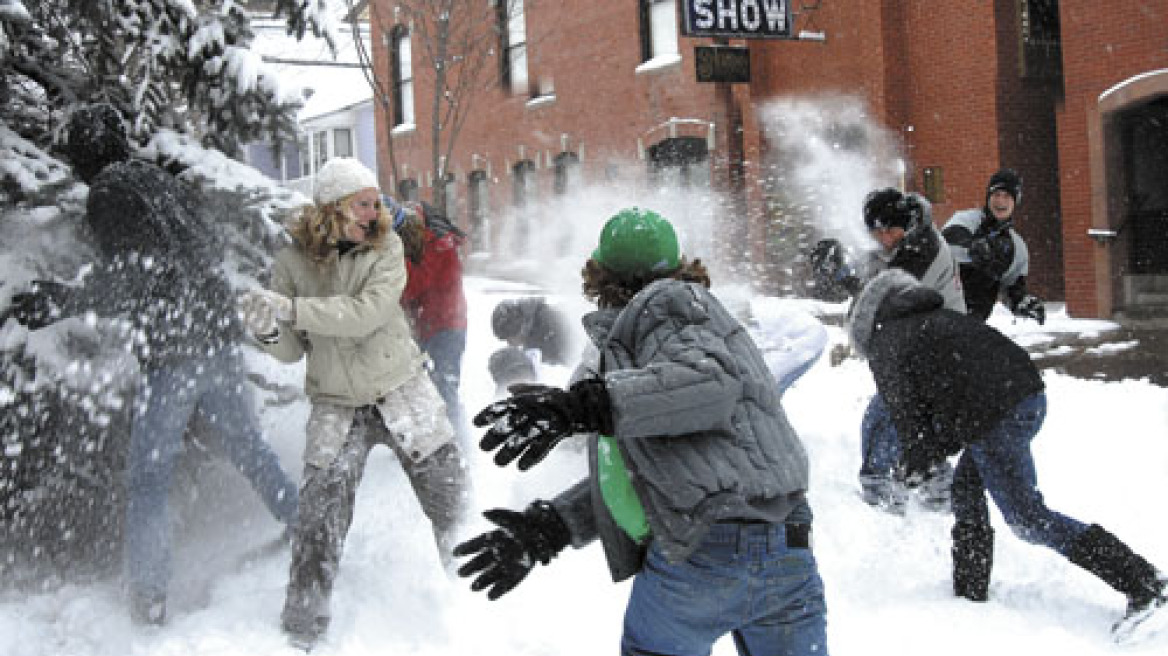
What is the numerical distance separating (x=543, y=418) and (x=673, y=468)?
0.99ft

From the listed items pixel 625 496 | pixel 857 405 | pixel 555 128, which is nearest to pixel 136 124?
pixel 625 496

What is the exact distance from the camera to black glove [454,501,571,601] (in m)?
2.47

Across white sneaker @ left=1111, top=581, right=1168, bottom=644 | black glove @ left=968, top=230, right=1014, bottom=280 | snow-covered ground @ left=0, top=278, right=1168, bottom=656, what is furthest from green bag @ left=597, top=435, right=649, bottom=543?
black glove @ left=968, top=230, right=1014, bottom=280

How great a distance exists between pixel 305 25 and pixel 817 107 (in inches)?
466

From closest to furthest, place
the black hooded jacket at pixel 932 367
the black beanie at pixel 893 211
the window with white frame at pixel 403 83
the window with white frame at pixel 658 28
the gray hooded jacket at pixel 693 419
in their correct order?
the gray hooded jacket at pixel 693 419 → the black hooded jacket at pixel 932 367 → the black beanie at pixel 893 211 → the window with white frame at pixel 658 28 → the window with white frame at pixel 403 83

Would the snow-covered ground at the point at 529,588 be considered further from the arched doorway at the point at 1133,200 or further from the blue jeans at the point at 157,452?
the arched doorway at the point at 1133,200

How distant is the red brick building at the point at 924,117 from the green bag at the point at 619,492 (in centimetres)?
1102

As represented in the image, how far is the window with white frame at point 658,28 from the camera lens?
17.6 metres

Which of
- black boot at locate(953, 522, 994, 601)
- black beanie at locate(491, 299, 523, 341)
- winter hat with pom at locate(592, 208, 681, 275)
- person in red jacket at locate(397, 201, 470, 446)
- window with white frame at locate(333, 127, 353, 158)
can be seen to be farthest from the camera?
window with white frame at locate(333, 127, 353, 158)

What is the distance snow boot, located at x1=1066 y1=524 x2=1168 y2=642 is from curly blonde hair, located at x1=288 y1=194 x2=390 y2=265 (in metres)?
2.80

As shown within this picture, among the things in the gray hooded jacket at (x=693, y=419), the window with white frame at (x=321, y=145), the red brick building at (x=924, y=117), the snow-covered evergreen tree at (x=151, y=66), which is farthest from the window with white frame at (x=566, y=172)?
the gray hooded jacket at (x=693, y=419)

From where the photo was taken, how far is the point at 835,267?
5410mm

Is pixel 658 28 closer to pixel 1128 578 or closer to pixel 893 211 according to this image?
pixel 893 211

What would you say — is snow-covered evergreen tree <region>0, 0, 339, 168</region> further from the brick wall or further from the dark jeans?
the brick wall
